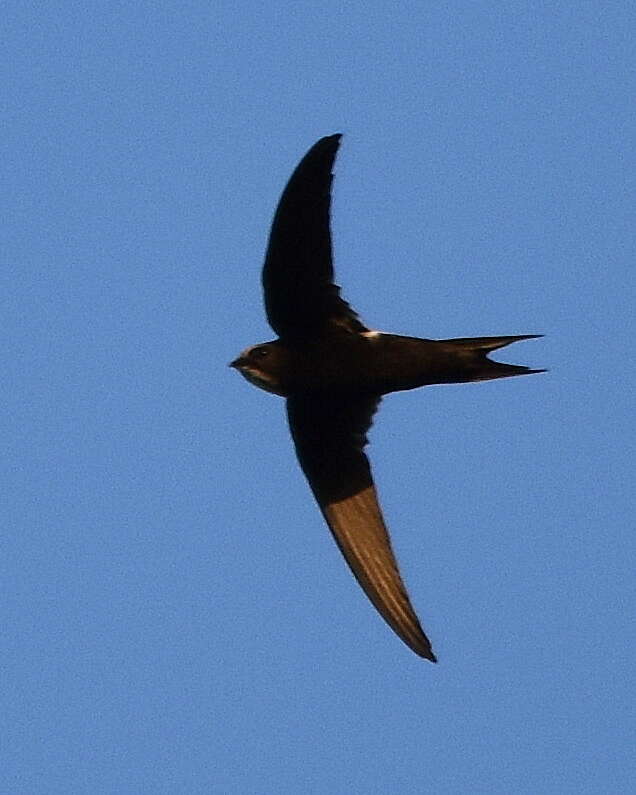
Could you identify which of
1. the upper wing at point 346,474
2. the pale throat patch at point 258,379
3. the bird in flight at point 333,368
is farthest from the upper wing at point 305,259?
the upper wing at point 346,474

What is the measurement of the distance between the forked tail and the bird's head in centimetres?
71

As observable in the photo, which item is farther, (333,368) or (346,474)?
(346,474)

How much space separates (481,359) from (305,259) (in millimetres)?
841

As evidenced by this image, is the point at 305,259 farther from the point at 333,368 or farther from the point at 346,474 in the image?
the point at 346,474

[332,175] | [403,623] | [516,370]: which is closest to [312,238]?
[332,175]

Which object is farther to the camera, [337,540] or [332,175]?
[337,540]

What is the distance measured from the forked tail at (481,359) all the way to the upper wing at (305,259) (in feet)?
1.42

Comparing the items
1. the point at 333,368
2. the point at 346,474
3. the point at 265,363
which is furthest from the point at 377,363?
the point at 346,474

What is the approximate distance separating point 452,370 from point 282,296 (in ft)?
2.53

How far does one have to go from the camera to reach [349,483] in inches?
409

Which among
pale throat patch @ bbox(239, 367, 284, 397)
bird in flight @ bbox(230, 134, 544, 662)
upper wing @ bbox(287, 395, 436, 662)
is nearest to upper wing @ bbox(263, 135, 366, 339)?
bird in flight @ bbox(230, 134, 544, 662)

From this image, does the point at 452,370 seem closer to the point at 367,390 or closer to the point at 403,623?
the point at 367,390

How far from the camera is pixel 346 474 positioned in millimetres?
10391

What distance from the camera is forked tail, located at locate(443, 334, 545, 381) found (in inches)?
389
